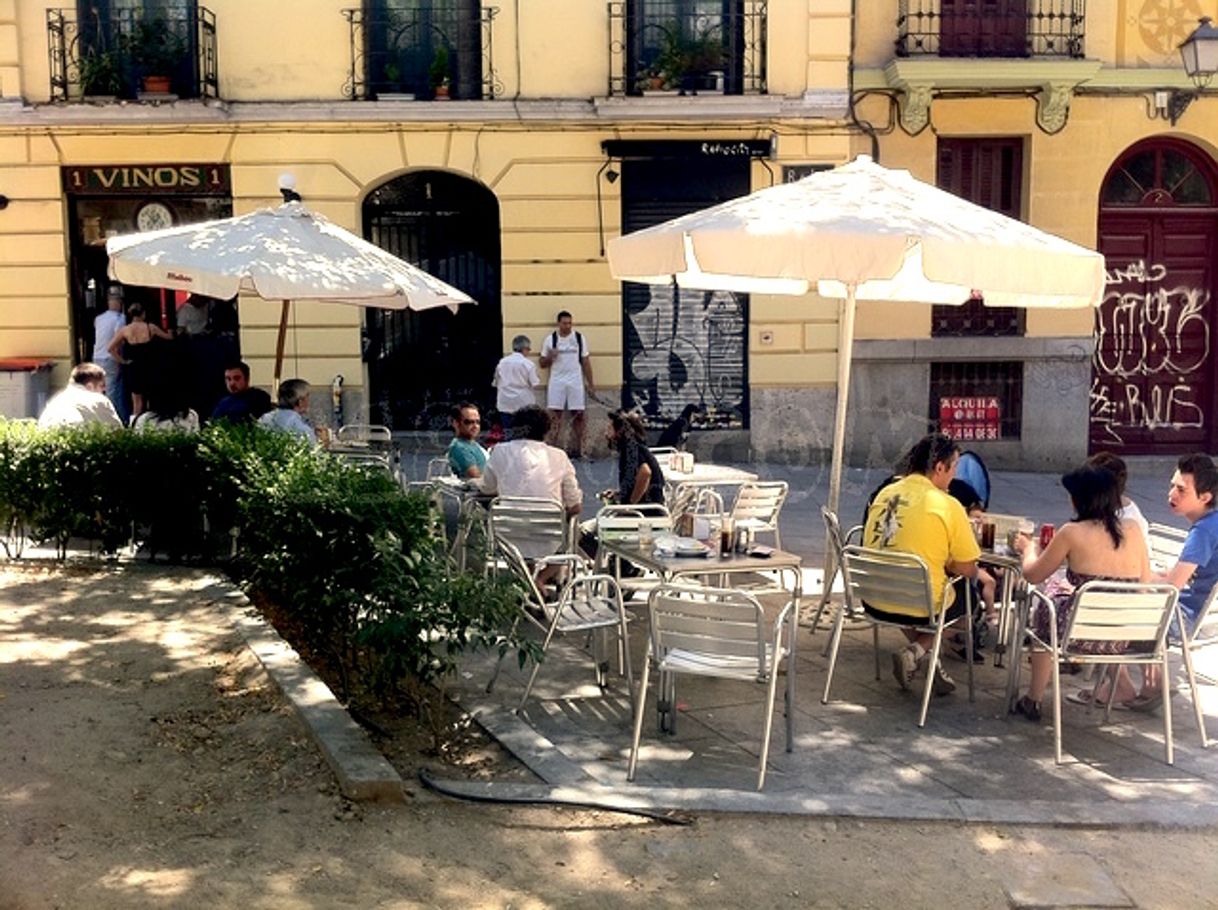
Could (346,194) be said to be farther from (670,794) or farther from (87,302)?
(670,794)

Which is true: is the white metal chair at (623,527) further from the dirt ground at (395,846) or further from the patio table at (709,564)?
the dirt ground at (395,846)

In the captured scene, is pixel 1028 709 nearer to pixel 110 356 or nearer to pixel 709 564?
pixel 709 564

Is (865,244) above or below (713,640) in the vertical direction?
above

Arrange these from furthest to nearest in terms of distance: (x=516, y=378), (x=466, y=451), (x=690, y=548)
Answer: (x=516, y=378) < (x=466, y=451) < (x=690, y=548)

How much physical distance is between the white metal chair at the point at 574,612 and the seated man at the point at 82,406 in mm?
3797

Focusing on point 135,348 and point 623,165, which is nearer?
point 135,348

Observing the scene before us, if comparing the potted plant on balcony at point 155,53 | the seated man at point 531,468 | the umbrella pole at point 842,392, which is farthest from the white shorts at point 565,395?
the umbrella pole at point 842,392

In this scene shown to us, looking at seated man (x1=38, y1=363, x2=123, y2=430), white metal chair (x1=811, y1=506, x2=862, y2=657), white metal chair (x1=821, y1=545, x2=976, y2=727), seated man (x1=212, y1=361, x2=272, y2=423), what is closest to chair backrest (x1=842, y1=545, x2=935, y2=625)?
white metal chair (x1=821, y1=545, x2=976, y2=727)

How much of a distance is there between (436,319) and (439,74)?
2.86 metres

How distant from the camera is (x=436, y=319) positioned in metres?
15.4

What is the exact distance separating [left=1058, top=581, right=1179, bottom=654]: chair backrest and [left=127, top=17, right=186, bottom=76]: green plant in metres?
12.5

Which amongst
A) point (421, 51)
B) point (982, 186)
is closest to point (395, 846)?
point (421, 51)

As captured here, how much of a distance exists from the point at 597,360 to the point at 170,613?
8214 mm

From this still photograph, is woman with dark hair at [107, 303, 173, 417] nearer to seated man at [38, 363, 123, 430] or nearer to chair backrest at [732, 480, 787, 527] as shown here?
seated man at [38, 363, 123, 430]
